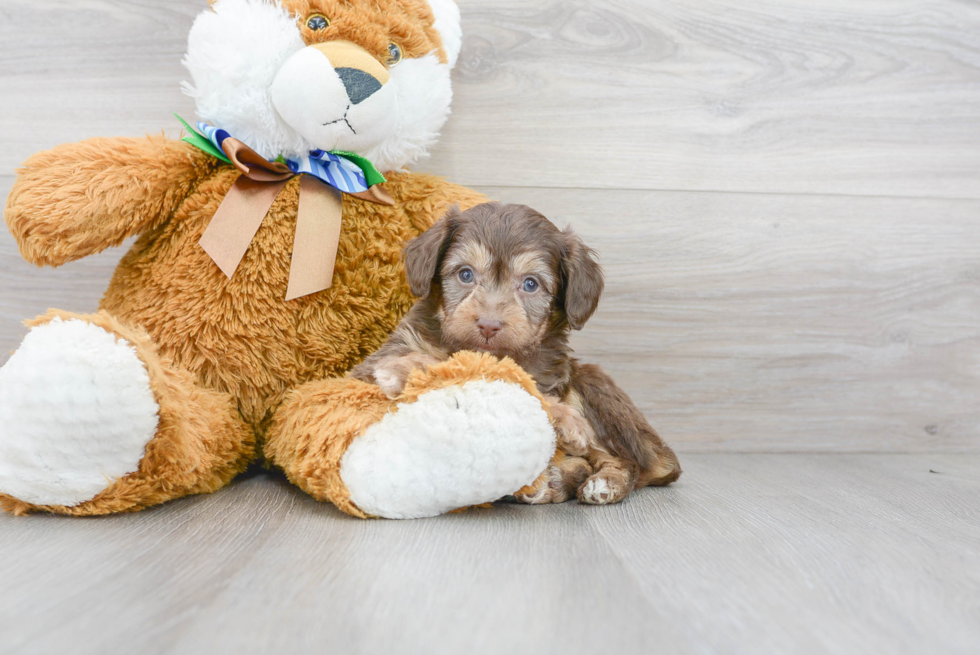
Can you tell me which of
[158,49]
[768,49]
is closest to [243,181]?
[158,49]

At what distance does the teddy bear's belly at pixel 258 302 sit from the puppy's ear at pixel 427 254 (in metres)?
0.16

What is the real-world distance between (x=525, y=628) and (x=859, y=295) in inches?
73.3

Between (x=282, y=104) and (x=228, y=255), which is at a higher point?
(x=282, y=104)

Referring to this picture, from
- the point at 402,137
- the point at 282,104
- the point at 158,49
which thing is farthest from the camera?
the point at 158,49

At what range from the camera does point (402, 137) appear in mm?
1808

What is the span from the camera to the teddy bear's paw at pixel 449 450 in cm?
133

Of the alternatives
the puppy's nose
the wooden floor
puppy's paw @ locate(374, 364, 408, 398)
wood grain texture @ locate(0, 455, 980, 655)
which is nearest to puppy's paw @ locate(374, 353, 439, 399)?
puppy's paw @ locate(374, 364, 408, 398)

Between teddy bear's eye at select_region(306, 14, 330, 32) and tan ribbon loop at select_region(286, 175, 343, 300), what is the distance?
13.5 inches

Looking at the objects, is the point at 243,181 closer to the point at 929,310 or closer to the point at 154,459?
the point at 154,459

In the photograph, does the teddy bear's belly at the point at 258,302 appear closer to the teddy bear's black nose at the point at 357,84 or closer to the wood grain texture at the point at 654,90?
the teddy bear's black nose at the point at 357,84

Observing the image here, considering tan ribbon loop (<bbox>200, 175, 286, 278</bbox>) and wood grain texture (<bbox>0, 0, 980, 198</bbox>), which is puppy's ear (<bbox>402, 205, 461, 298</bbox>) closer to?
tan ribbon loop (<bbox>200, 175, 286, 278</bbox>)

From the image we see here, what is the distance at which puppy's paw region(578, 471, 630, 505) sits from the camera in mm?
1625

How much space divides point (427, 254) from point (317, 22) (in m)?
0.61

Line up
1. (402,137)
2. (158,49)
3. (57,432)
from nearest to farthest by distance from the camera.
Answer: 1. (57,432)
2. (402,137)
3. (158,49)
